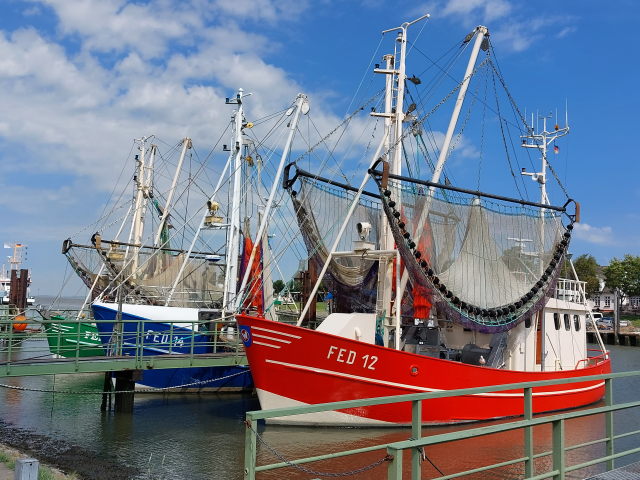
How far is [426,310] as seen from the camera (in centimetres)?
1914

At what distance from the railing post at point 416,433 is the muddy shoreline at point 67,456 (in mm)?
8728

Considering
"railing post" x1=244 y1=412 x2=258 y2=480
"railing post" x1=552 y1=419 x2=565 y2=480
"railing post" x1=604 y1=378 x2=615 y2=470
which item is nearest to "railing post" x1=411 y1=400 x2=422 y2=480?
"railing post" x1=244 y1=412 x2=258 y2=480

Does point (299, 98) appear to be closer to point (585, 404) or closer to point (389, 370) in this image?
point (389, 370)

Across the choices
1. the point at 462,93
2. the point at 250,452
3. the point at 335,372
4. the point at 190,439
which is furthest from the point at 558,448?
the point at 462,93

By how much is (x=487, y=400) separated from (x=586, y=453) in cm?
312

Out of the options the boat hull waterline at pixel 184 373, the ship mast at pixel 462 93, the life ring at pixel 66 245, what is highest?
the ship mast at pixel 462 93

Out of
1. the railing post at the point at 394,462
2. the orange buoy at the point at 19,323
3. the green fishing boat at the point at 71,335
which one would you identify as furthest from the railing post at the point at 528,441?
the green fishing boat at the point at 71,335

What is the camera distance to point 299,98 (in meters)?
25.5

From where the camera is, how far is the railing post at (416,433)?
5.66 m

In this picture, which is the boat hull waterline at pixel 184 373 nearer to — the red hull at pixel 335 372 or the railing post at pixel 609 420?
the red hull at pixel 335 372

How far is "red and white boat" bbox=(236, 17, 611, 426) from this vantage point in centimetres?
1648

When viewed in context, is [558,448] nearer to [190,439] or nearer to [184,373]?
[190,439]

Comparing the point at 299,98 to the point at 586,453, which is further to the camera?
the point at 299,98

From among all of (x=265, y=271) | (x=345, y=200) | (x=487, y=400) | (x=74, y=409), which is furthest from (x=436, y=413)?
(x=74, y=409)
